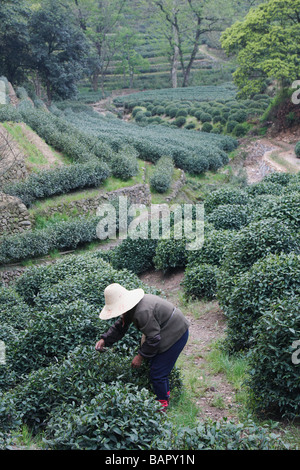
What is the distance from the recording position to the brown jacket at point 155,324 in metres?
4.66

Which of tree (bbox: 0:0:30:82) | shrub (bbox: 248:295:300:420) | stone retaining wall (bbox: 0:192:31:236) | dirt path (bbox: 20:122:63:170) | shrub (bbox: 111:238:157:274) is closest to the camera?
shrub (bbox: 248:295:300:420)

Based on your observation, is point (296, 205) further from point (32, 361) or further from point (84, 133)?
point (84, 133)

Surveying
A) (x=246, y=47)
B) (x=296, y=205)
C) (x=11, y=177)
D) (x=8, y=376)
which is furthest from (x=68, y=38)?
(x=8, y=376)

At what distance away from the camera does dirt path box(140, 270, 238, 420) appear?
5.45 meters

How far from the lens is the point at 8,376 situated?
5.79 metres

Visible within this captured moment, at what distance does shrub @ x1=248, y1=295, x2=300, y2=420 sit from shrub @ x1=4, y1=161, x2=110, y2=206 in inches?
440

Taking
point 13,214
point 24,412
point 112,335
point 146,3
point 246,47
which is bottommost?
point 13,214

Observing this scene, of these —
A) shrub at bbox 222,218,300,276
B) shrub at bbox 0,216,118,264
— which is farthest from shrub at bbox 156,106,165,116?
shrub at bbox 222,218,300,276

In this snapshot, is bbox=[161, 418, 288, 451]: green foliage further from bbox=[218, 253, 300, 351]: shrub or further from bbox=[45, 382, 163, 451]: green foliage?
bbox=[218, 253, 300, 351]: shrub

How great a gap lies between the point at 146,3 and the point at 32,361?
5843 cm

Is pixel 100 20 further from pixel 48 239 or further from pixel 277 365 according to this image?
pixel 277 365

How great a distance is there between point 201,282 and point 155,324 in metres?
4.23

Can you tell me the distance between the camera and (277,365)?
15.6 ft

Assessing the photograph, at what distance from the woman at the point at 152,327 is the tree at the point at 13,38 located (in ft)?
85.5
